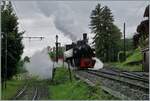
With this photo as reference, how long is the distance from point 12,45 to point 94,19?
76.3ft

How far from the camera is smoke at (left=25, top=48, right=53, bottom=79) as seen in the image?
54281 millimetres

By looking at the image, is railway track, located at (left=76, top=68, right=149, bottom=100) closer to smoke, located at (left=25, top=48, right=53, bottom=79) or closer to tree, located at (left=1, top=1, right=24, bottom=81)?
tree, located at (left=1, top=1, right=24, bottom=81)

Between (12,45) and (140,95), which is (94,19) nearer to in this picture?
(12,45)

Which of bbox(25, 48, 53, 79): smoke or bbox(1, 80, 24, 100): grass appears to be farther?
bbox(25, 48, 53, 79): smoke

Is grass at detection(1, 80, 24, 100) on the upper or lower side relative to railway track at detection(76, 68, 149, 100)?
lower

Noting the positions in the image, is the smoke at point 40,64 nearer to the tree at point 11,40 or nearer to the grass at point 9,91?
the tree at point 11,40

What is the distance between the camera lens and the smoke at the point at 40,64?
178ft

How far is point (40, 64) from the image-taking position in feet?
200

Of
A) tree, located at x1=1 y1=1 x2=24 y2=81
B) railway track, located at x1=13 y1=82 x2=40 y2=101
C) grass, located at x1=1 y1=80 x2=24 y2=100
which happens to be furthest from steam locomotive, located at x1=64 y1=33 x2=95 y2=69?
railway track, located at x1=13 y1=82 x2=40 y2=101

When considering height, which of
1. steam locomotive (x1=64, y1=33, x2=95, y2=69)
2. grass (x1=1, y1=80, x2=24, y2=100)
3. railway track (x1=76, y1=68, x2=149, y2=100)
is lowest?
A: grass (x1=1, y1=80, x2=24, y2=100)

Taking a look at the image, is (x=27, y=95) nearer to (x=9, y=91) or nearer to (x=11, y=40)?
(x=9, y=91)

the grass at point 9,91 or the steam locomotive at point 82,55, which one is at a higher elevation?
the steam locomotive at point 82,55

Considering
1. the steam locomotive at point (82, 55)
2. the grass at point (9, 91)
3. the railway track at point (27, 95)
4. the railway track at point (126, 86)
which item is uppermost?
the steam locomotive at point (82, 55)

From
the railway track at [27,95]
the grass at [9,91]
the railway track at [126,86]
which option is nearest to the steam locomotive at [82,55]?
the grass at [9,91]
